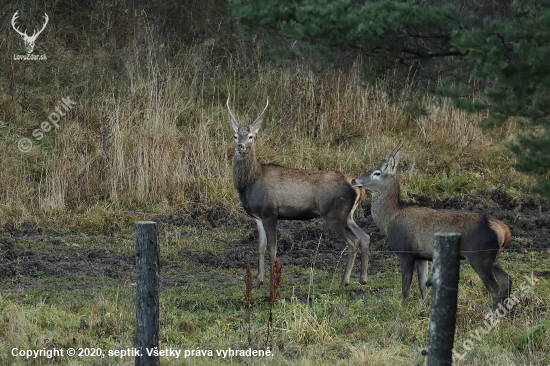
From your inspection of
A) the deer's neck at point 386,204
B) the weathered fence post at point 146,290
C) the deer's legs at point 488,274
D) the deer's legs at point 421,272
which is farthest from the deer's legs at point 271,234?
the weathered fence post at point 146,290

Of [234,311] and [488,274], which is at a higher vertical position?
[488,274]

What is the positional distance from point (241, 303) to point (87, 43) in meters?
12.4

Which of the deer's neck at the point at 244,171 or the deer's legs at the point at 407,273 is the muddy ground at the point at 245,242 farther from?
the deer's neck at the point at 244,171

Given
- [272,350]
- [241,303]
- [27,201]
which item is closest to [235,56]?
[27,201]

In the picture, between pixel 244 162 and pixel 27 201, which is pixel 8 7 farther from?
pixel 244 162

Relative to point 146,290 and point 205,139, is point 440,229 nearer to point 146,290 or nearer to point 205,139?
point 146,290

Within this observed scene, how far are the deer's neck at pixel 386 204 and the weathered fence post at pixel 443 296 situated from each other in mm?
3949

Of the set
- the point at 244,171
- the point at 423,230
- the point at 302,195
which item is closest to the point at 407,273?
the point at 423,230

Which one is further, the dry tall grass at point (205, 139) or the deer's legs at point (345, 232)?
the dry tall grass at point (205, 139)

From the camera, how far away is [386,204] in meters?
9.66

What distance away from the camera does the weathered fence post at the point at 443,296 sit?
5496 millimetres

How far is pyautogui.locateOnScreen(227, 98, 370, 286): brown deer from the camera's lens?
34.8 ft

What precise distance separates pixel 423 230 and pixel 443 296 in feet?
11.7

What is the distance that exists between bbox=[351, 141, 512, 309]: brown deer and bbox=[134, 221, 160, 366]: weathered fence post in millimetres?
3677
